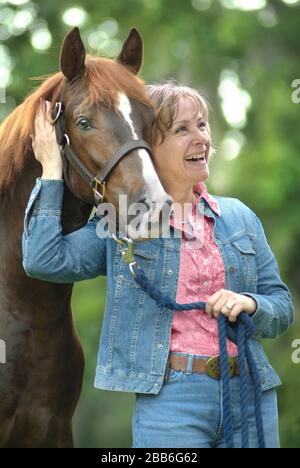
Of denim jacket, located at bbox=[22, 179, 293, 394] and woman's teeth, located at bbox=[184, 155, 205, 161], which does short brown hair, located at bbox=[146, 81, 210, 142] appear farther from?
denim jacket, located at bbox=[22, 179, 293, 394]

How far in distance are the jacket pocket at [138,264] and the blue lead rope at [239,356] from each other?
0.32 feet

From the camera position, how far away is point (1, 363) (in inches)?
134

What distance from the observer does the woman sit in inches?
110

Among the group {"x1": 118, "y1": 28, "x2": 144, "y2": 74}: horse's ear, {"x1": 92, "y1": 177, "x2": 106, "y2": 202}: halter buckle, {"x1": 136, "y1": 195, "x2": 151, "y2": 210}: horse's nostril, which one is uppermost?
{"x1": 118, "y1": 28, "x2": 144, "y2": 74}: horse's ear

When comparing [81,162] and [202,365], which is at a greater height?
[81,162]

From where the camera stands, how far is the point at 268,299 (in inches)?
117

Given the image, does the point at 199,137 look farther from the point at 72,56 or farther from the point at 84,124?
A: the point at 72,56

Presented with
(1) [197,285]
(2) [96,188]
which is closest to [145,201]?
(2) [96,188]

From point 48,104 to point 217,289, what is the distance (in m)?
1.01

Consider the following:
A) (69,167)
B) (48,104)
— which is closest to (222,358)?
(69,167)

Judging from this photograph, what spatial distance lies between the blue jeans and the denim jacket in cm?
7

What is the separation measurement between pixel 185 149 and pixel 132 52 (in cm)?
62

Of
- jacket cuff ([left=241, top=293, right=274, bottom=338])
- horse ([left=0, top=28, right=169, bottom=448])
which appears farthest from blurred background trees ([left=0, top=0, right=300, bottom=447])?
jacket cuff ([left=241, top=293, right=274, bottom=338])
